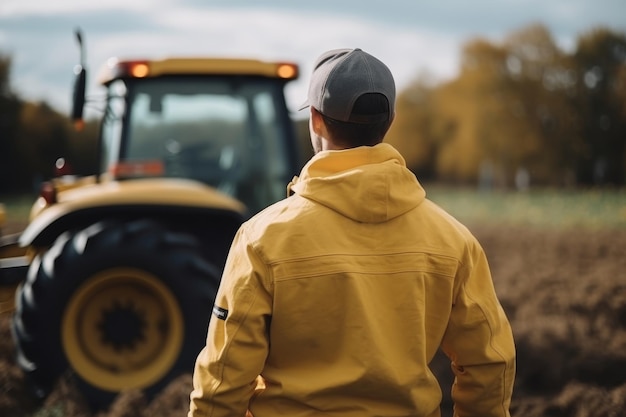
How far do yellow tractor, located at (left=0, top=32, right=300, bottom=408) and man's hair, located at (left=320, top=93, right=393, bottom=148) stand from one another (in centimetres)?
236

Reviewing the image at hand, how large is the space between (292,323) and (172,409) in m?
2.24

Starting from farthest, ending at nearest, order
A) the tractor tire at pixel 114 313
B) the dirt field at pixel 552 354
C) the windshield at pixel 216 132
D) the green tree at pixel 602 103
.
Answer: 1. the green tree at pixel 602 103
2. the windshield at pixel 216 132
3. the tractor tire at pixel 114 313
4. the dirt field at pixel 552 354

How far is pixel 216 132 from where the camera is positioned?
16.2 feet

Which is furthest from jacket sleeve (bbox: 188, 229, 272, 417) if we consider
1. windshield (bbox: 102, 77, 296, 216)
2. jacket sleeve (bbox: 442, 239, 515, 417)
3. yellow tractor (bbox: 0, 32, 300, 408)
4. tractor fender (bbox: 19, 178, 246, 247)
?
windshield (bbox: 102, 77, 296, 216)

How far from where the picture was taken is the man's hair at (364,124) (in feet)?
5.73

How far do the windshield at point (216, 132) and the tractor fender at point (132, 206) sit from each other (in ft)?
1.47

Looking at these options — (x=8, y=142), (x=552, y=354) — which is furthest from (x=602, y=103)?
(x=552, y=354)

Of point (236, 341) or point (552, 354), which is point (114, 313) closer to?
point (236, 341)

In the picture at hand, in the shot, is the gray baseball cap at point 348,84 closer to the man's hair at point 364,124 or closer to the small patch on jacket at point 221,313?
the man's hair at point 364,124

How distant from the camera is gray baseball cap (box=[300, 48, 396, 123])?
68.6 inches

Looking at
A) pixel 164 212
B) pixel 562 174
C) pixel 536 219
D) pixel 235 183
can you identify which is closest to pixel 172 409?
pixel 164 212

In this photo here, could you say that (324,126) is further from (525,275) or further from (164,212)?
(525,275)

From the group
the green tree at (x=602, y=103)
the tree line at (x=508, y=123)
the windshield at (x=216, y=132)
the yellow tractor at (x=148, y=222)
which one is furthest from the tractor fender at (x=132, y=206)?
the green tree at (x=602, y=103)

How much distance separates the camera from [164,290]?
400 centimetres
